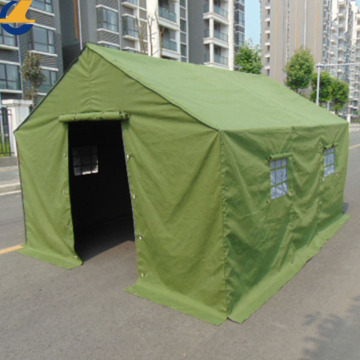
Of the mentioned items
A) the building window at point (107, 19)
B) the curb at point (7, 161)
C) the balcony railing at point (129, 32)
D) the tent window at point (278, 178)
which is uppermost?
the building window at point (107, 19)

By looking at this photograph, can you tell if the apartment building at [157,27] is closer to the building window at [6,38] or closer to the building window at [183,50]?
the building window at [183,50]

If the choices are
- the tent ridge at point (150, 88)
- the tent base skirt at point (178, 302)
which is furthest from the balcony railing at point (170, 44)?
the tent base skirt at point (178, 302)

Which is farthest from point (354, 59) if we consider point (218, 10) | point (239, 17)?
point (218, 10)

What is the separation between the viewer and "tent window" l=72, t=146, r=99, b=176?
703 cm

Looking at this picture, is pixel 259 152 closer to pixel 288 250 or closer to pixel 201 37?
pixel 288 250

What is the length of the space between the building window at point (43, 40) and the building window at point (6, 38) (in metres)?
1.68

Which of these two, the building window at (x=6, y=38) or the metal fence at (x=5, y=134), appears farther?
the building window at (x=6, y=38)

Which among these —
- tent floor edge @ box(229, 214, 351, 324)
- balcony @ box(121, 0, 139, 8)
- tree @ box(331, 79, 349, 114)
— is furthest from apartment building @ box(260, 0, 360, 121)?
tent floor edge @ box(229, 214, 351, 324)

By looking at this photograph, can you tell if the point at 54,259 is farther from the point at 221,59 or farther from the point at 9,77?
the point at 221,59

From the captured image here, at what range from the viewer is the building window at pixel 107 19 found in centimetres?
3241

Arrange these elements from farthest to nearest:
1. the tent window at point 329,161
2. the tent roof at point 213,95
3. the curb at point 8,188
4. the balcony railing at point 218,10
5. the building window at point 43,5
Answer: the balcony railing at point 218,10 < the building window at point 43,5 < the curb at point 8,188 < the tent window at point 329,161 < the tent roof at point 213,95

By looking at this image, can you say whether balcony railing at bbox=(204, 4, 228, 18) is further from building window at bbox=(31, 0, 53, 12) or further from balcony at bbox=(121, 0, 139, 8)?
building window at bbox=(31, 0, 53, 12)

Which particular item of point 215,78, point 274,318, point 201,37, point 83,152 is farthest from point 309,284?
point 201,37

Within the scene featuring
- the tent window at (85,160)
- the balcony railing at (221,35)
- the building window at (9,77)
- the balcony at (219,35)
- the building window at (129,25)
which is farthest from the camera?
the balcony railing at (221,35)
